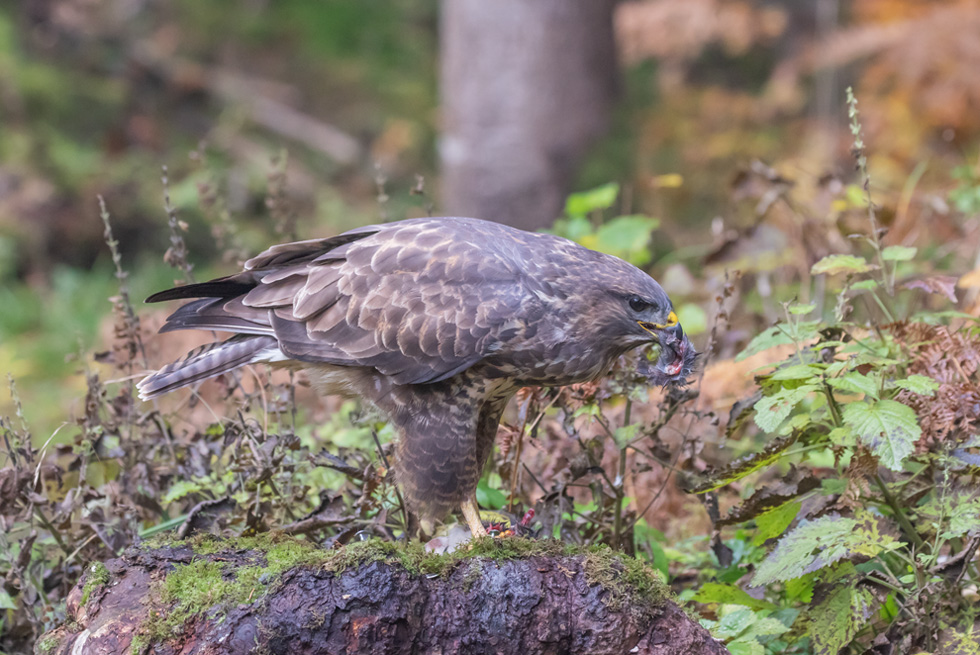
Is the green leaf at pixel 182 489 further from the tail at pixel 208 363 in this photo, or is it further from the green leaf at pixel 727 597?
the green leaf at pixel 727 597

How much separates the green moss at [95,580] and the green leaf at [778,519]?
1.96 m

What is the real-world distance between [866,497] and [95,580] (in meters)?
2.22

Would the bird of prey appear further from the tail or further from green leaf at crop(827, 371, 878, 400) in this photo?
green leaf at crop(827, 371, 878, 400)

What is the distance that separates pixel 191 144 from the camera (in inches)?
406

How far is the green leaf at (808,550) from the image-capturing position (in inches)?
105

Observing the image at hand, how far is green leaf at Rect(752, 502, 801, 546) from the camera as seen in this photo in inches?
122

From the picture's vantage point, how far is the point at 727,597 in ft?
9.93

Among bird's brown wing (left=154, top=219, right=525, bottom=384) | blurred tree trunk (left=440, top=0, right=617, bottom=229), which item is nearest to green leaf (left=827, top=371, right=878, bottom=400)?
bird's brown wing (left=154, top=219, right=525, bottom=384)

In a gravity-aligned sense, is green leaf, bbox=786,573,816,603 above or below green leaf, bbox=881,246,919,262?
below

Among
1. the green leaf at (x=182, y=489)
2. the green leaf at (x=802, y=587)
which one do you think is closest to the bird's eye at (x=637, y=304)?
the green leaf at (x=802, y=587)

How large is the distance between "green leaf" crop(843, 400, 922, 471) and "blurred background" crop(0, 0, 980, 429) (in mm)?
1742

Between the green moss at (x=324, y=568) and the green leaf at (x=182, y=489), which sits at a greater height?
the green moss at (x=324, y=568)

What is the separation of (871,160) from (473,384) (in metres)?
6.11

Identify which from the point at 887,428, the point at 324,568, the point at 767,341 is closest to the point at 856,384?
the point at 887,428
